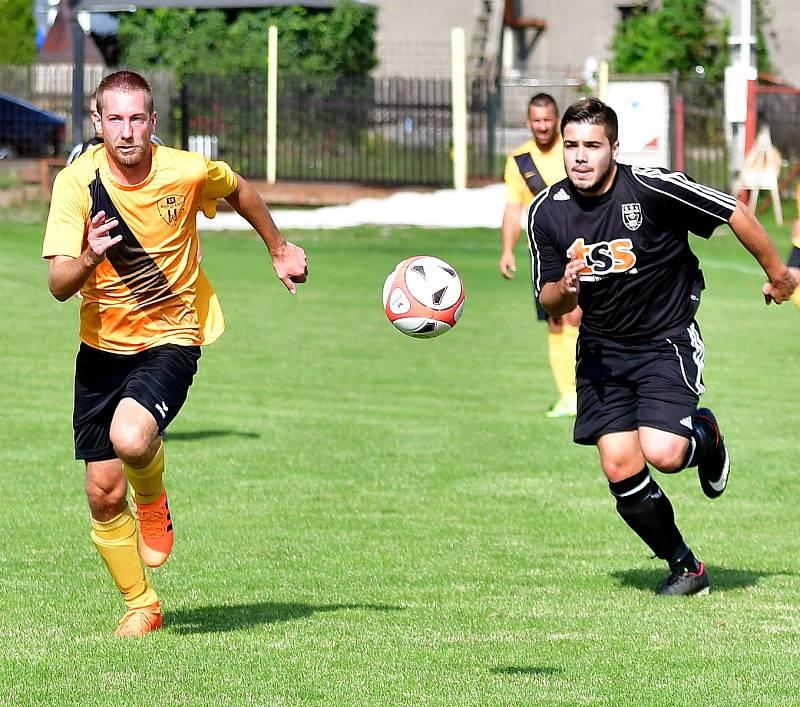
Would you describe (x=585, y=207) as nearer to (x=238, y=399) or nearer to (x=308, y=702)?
(x=308, y=702)

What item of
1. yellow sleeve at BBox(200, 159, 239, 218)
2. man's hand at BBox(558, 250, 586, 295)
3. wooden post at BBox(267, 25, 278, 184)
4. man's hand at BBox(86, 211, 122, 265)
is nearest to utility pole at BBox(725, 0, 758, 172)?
wooden post at BBox(267, 25, 278, 184)

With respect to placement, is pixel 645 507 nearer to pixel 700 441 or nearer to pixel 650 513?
pixel 650 513

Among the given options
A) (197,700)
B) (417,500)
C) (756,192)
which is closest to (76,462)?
(417,500)

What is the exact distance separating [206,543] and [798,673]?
3.39 metres

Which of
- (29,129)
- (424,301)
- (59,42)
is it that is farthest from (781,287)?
(59,42)

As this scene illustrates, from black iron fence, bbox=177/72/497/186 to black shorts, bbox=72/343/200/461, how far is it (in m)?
25.2

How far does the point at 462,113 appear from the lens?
30.9 m

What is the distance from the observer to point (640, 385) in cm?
712

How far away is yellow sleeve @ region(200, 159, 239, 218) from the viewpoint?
647 centimetres

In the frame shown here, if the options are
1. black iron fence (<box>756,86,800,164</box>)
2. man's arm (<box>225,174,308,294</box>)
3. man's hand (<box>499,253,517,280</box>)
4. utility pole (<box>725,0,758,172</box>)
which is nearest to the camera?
man's arm (<box>225,174,308,294</box>)

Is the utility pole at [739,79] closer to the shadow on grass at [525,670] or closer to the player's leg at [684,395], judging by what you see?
the player's leg at [684,395]

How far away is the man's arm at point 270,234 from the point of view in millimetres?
6637

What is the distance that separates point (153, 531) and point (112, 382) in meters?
0.62

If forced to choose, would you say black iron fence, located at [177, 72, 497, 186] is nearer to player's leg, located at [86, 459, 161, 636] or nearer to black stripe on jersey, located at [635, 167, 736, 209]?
black stripe on jersey, located at [635, 167, 736, 209]
